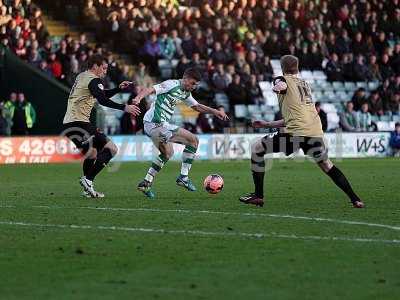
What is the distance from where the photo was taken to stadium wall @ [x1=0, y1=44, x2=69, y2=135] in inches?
1177

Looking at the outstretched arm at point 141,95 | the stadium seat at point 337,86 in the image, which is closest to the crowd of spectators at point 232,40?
the stadium seat at point 337,86

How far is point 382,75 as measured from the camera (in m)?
36.5

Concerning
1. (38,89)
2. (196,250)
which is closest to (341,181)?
(196,250)

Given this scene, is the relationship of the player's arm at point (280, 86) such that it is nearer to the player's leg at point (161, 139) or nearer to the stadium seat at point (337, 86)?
the player's leg at point (161, 139)

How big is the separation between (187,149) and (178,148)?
Result: 1322 cm

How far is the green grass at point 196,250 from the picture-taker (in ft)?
25.2

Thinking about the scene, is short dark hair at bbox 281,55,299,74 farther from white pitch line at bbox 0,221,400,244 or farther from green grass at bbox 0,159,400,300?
white pitch line at bbox 0,221,400,244

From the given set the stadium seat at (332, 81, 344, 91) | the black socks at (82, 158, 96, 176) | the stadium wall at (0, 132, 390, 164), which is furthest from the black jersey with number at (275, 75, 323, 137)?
the stadium seat at (332, 81, 344, 91)

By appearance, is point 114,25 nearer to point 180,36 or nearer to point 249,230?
point 180,36

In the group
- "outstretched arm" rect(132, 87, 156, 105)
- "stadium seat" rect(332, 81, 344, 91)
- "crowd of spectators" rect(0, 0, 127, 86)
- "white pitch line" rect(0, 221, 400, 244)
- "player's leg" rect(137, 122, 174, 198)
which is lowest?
"white pitch line" rect(0, 221, 400, 244)

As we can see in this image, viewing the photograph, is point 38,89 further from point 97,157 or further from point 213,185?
point 213,185

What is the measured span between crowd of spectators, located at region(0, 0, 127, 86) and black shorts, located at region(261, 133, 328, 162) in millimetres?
16218

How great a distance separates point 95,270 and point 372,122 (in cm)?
2603

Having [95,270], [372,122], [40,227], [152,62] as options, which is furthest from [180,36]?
[95,270]
